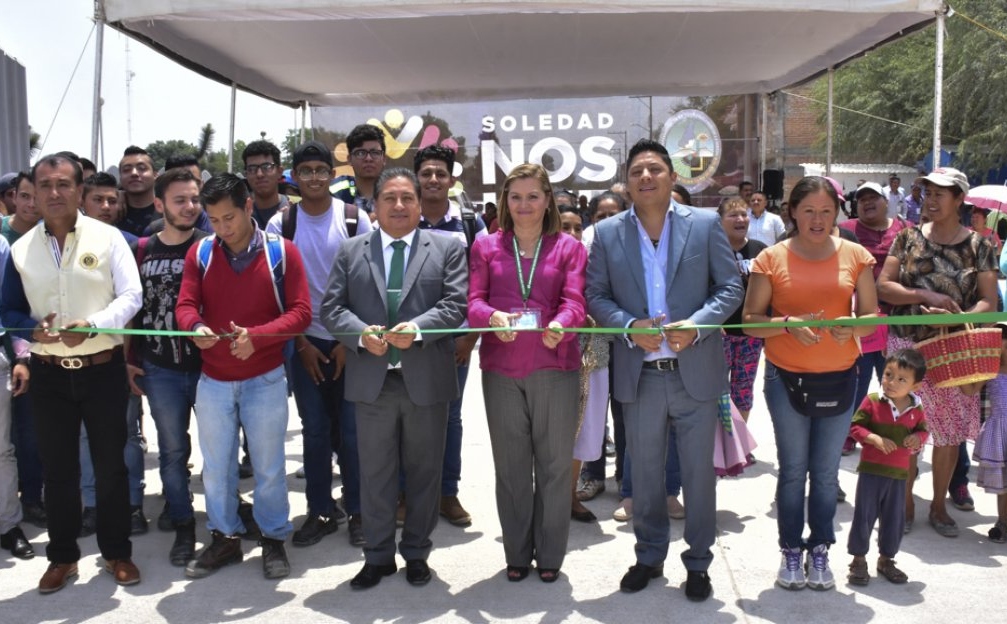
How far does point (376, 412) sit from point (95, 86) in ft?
16.6

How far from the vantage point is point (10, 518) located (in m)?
4.71

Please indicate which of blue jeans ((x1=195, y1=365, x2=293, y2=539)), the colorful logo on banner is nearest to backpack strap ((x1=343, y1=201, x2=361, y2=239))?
blue jeans ((x1=195, y1=365, x2=293, y2=539))

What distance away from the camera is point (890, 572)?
4129 millimetres

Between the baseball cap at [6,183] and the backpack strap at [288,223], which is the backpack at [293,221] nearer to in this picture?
the backpack strap at [288,223]

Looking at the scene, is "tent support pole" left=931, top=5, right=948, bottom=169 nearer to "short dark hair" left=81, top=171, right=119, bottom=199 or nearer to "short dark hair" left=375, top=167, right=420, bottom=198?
"short dark hair" left=375, top=167, right=420, bottom=198

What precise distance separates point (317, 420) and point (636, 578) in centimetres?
195

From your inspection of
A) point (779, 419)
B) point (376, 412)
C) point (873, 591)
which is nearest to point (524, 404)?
point (376, 412)

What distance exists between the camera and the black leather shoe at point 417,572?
13.8 feet

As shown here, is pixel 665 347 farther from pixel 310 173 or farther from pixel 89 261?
pixel 89 261

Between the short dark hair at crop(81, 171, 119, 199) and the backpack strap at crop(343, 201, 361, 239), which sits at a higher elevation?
the short dark hair at crop(81, 171, 119, 199)

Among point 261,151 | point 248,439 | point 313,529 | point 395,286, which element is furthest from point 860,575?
point 261,151

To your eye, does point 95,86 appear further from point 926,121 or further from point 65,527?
point 926,121

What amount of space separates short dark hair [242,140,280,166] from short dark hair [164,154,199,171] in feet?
1.34

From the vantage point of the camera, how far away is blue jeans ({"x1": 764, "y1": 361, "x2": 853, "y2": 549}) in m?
4.02
